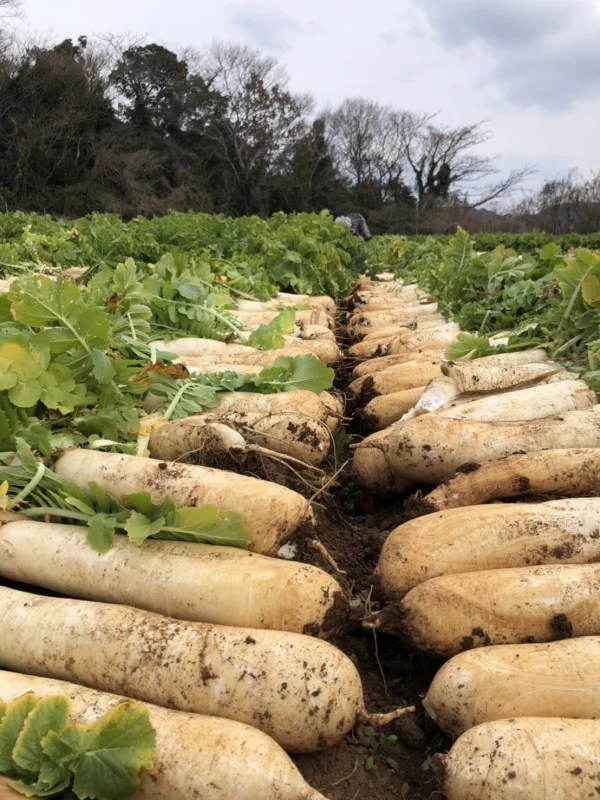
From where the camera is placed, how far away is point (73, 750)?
152cm

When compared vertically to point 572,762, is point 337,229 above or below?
above

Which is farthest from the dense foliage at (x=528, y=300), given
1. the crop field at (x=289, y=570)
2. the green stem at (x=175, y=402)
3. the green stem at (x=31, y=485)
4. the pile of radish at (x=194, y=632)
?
the green stem at (x=31, y=485)

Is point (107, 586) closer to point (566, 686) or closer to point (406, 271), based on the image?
point (566, 686)

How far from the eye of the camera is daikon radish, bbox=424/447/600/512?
2.74m

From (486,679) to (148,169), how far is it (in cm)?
3690

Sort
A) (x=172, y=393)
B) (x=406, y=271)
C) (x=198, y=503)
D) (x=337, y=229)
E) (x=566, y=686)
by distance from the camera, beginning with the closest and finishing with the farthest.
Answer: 1. (x=566, y=686)
2. (x=198, y=503)
3. (x=172, y=393)
4. (x=337, y=229)
5. (x=406, y=271)

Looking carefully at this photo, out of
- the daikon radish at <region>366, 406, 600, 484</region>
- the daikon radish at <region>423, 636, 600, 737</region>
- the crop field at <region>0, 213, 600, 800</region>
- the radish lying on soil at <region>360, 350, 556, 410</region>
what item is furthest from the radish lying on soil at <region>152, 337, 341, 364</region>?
the daikon radish at <region>423, 636, 600, 737</region>

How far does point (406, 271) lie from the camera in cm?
1059

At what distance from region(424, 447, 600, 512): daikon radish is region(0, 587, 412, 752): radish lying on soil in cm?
105

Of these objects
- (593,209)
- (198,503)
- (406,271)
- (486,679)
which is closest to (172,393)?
(198,503)

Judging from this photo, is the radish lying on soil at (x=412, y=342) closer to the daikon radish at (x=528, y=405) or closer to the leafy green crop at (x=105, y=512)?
the daikon radish at (x=528, y=405)

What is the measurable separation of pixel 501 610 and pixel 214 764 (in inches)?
42.9

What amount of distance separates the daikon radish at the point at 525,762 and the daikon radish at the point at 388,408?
2305 millimetres

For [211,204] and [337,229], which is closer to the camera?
[337,229]
